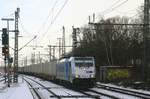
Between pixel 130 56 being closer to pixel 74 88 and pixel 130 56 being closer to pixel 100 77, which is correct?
pixel 100 77

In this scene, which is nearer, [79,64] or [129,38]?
[79,64]

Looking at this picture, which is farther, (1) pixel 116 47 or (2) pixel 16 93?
(1) pixel 116 47

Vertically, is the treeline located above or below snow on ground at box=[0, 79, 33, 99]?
above

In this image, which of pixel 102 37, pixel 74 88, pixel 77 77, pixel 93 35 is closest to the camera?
pixel 77 77

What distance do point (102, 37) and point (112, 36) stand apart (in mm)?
4576

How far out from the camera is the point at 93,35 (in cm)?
9712

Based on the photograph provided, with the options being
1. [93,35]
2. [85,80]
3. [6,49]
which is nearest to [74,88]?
[85,80]

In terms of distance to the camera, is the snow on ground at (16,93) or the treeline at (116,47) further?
the treeline at (116,47)

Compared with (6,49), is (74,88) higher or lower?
lower

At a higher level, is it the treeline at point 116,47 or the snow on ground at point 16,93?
the treeline at point 116,47

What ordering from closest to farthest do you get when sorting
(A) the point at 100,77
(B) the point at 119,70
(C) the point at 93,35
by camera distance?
(B) the point at 119,70
(A) the point at 100,77
(C) the point at 93,35

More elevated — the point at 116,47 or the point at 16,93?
the point at 116,47

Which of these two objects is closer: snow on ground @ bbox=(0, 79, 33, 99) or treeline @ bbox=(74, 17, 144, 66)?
snow on ground @ bbox=(0, 79, 33, 99)

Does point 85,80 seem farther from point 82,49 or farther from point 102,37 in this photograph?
point 102,37
